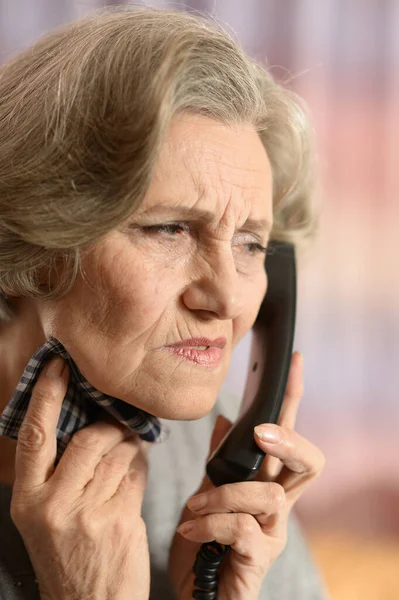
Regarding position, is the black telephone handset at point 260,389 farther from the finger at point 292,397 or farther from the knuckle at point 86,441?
the knuckle at point 86,441

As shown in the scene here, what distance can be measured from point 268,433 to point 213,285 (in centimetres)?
27

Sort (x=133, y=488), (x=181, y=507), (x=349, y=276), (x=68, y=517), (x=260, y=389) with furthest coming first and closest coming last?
(x=349, y=276), (x=181, y=507), (x=260, y=389), (x=133, y=488), (x=68, y=517)

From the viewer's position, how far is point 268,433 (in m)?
1.11

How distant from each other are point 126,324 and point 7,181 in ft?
0.74

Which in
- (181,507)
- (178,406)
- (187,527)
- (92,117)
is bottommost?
(181,507)

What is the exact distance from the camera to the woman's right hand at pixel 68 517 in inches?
39.2

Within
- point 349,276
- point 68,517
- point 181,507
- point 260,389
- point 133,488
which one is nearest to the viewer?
point 68,517

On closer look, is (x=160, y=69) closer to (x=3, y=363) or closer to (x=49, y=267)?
(x=49, y=267)

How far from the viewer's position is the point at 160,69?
2.89ft

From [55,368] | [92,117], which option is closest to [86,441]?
[55,368]

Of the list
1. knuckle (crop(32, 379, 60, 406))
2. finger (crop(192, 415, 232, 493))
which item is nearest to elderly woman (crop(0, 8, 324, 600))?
knuckle (crop(32, 379, 60, 406))

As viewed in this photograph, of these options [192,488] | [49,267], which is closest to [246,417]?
[192,488]

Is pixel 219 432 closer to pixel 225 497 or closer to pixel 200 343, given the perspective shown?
pixel 225 497

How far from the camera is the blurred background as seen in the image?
2156 mm
